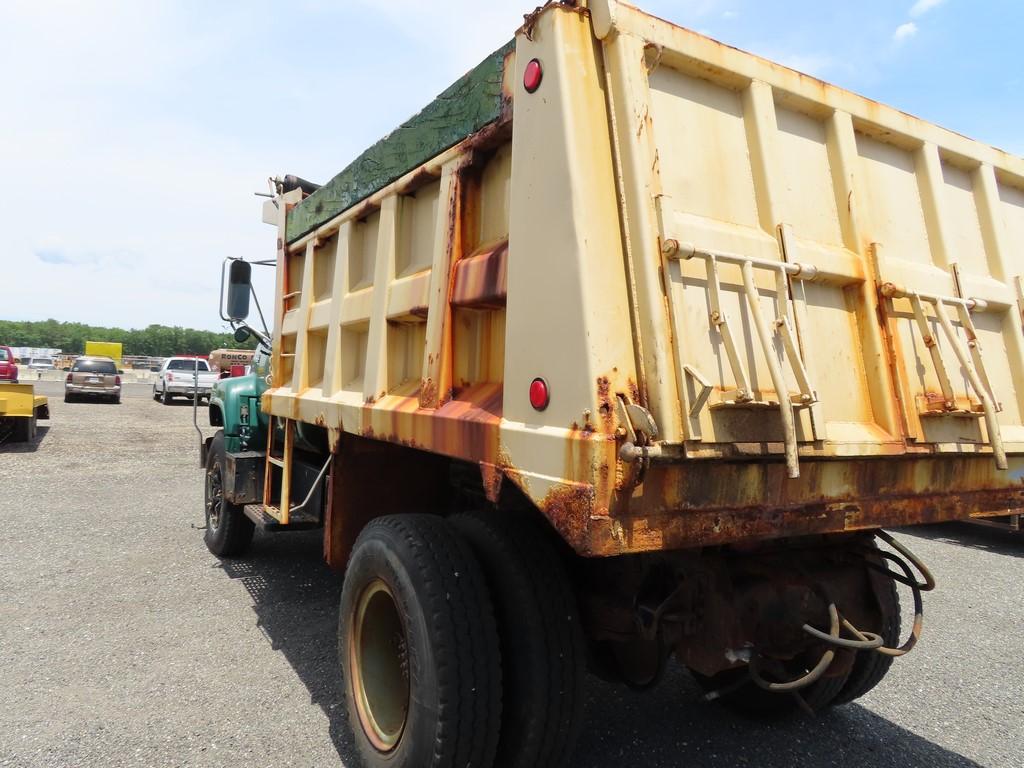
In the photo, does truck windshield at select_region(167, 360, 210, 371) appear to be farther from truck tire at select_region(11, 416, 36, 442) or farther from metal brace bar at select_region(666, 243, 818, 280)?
metal brace bar at select_region(666, 243, 818, 280)

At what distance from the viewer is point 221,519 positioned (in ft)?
→ 17.9

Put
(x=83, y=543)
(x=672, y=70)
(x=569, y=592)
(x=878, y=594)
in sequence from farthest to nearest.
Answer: (x=83, y=543) < (x=878, y=594) < (x=569, y=592) < (x=672, y=70)

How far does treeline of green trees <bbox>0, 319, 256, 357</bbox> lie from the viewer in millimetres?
100500

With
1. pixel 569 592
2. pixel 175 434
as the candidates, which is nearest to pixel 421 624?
→ pixel 569 592

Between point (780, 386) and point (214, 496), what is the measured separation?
209 inches

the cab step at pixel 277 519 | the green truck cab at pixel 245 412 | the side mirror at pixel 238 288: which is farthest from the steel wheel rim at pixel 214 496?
the side mirror at pixel 238 288

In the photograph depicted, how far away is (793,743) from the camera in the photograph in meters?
2.99

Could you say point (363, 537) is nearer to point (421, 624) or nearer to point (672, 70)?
point (421, 624)

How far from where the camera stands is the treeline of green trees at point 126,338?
100500mm

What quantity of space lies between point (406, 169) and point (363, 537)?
1.58 meters

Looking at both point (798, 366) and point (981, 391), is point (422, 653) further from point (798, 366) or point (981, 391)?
point (981, 391)

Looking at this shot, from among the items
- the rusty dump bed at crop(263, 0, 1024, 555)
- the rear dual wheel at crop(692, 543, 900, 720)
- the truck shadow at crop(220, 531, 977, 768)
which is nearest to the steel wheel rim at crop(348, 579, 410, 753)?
the truck shadow at crop(220, 531, 977, 768)

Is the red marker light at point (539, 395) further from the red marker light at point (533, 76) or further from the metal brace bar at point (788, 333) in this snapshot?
the red marker light at point (533, 76)

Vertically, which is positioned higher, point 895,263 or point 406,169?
point 406,169
